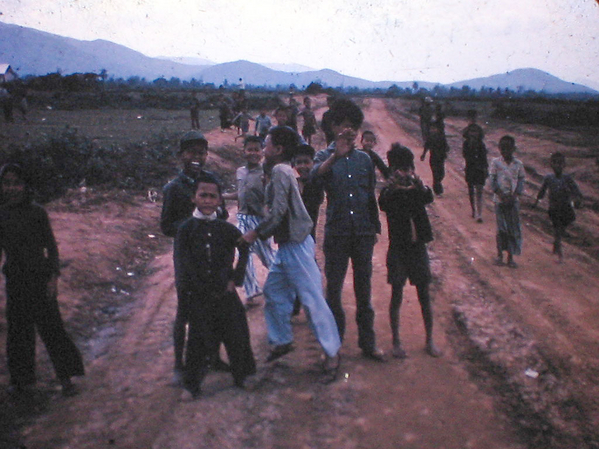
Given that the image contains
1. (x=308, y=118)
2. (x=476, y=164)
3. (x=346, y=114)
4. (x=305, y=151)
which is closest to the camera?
(x=346, y=114)

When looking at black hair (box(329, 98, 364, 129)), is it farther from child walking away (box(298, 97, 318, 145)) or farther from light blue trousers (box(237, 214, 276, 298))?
child walking away (box(298, 97, 318, 145))

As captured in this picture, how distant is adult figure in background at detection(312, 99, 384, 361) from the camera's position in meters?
4.36

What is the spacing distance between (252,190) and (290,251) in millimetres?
1374

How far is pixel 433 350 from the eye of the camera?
468cm

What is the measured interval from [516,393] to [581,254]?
15.2 ft

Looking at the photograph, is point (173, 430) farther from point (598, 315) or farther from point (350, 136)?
point (598, 315)

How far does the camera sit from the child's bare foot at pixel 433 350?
15.3ft

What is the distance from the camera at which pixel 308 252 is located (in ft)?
14.4

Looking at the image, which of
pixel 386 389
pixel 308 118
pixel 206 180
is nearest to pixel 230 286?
pixel 206 180

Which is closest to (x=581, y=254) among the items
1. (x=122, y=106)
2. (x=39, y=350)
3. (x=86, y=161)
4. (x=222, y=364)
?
(x=222, y=364)

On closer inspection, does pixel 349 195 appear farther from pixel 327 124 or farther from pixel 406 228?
pixel 327 124

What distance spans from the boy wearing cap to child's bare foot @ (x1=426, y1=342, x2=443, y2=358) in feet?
5.81

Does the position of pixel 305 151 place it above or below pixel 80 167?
above

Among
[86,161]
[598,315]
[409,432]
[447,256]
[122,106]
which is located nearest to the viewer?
[409,432]
